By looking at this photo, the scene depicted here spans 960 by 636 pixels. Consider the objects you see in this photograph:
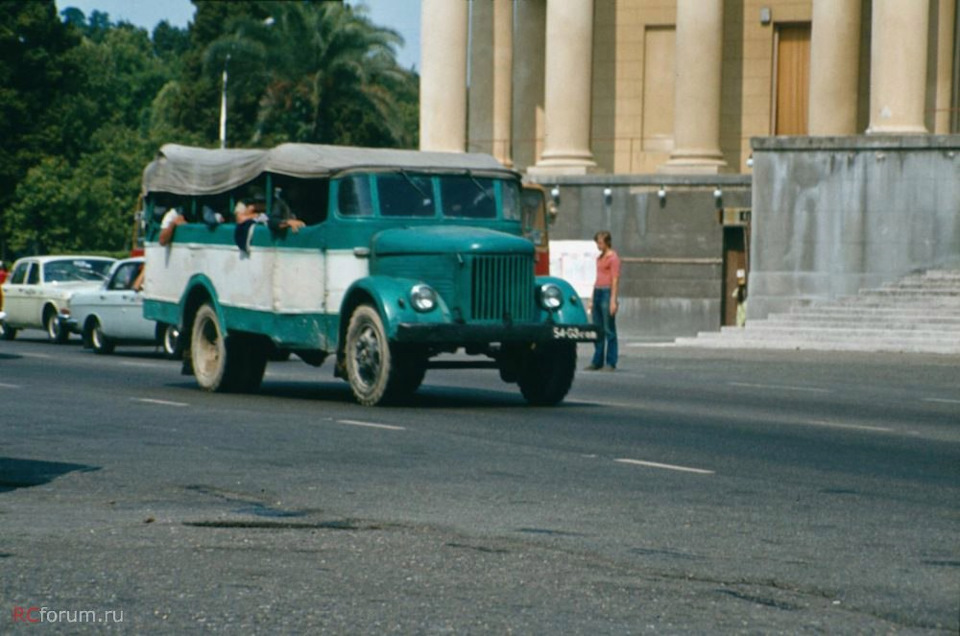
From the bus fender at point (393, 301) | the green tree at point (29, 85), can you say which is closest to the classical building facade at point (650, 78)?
the bus fender at point (393, 301)

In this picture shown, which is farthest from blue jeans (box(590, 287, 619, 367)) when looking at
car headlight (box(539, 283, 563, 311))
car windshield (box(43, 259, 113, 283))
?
car windshield (box(43, 259, 113, 283))

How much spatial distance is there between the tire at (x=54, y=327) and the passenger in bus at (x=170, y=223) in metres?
14.8

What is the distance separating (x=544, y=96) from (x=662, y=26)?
4.12 metres

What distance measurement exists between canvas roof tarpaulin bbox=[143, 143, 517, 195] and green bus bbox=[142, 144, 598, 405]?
22mm

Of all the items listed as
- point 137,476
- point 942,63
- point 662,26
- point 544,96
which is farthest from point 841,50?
point 137,476

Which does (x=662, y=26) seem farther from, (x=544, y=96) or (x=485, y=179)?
(x=485, y=179)

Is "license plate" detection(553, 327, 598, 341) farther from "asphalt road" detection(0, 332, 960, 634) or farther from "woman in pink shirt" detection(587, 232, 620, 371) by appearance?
"woman in pink shirt" detection(587, 232, 620, 371)

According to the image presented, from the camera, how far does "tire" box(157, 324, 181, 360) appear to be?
29453 millimetres

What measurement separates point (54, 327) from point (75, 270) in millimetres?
2155

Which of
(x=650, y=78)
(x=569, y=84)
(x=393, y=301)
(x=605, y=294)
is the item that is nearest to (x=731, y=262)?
(x=569, y=84)

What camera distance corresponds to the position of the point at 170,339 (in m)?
29.5

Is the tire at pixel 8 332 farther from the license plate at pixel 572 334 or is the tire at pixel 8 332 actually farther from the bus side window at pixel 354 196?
the license plate at pixel 572 334
